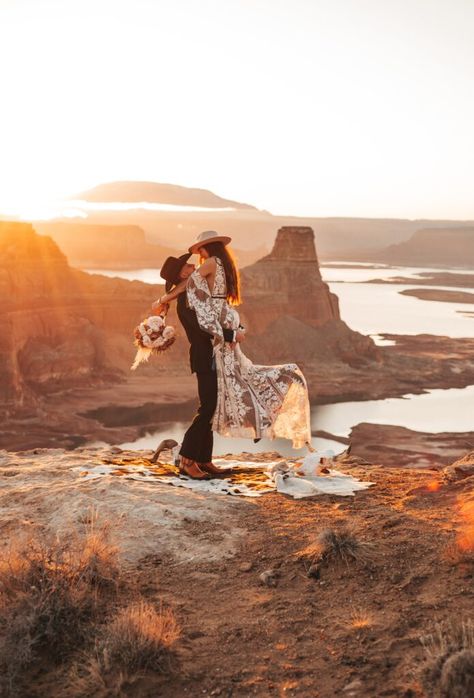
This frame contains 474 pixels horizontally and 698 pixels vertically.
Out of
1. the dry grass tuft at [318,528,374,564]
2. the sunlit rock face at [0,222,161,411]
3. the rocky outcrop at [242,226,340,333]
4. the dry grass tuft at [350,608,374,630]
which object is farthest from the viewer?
the rocky outcrop at [242,226,340,333]

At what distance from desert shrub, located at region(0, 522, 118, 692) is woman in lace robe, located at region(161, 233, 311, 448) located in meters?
2.27

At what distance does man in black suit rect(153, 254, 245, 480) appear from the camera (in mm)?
6215

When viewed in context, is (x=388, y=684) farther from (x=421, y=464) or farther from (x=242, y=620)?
(x=421, y=464)

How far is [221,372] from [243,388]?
9.6 inches

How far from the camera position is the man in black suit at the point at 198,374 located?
245 inches

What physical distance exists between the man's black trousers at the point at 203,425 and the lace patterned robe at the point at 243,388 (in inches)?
2.7

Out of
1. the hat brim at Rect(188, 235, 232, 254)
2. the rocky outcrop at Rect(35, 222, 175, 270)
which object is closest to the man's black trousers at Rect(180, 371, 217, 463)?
the hat brim at Rect(188, 235, 232, 254)

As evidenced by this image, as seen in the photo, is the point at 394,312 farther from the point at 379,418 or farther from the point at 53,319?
the point at 53,319

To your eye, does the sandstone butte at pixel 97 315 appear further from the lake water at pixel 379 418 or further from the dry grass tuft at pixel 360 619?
the dry grass tuft at pixel 360 619

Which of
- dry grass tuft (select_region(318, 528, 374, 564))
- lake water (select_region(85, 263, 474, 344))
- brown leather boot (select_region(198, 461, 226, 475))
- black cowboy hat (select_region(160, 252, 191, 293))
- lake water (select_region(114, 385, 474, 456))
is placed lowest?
lake water (select_region(114, 385, 474, 456))

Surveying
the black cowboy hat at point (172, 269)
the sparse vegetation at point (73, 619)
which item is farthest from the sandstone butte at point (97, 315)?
the sparse vegetation at point (73, 619)

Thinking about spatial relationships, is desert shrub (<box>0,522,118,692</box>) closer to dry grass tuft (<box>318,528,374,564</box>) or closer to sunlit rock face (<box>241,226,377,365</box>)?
dry grass tuft (<box>318,528,374,564</box>)

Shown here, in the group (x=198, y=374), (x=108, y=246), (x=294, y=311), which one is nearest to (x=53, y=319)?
(x=294, y=311)

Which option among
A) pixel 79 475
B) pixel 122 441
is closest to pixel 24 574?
pixel 79 475
